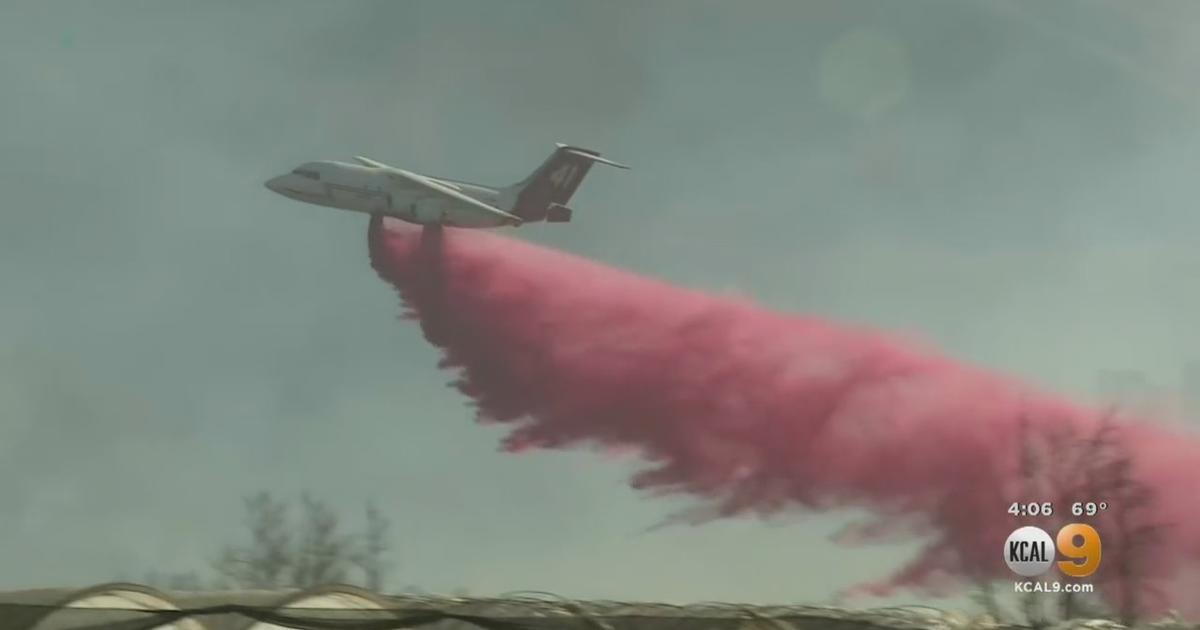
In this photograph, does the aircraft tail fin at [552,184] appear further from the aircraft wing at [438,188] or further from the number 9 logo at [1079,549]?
the number 9 logo at [1079,549]

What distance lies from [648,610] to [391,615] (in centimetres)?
396

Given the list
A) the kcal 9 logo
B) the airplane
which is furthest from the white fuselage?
the kcal 9 logo

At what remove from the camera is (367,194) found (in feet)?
273

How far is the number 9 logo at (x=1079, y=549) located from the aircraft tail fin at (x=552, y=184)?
3419cm

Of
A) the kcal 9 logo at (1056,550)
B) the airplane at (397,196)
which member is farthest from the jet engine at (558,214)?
the kcal 9 logo at (1056,550)

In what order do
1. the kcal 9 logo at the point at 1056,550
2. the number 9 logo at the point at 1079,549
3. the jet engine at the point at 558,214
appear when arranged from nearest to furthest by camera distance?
the kcal 9 logo at the point at 1056,550
the number 9 logo at the point at 1079,549
the jet engine at the point at 558,214

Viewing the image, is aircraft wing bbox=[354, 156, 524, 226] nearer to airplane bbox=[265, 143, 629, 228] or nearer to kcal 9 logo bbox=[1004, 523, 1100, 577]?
airplane bbox=[265, 143, 629, 228]

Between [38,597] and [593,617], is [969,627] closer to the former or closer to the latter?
[593,617]

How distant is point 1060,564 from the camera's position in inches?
3369

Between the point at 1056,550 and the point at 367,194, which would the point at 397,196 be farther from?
the point at 1056,550

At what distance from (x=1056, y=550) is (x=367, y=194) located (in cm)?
4384

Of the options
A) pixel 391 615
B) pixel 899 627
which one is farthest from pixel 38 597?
pixel 899 627

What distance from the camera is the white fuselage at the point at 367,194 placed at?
82.9 m

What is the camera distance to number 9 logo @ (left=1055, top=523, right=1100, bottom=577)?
85375mm
